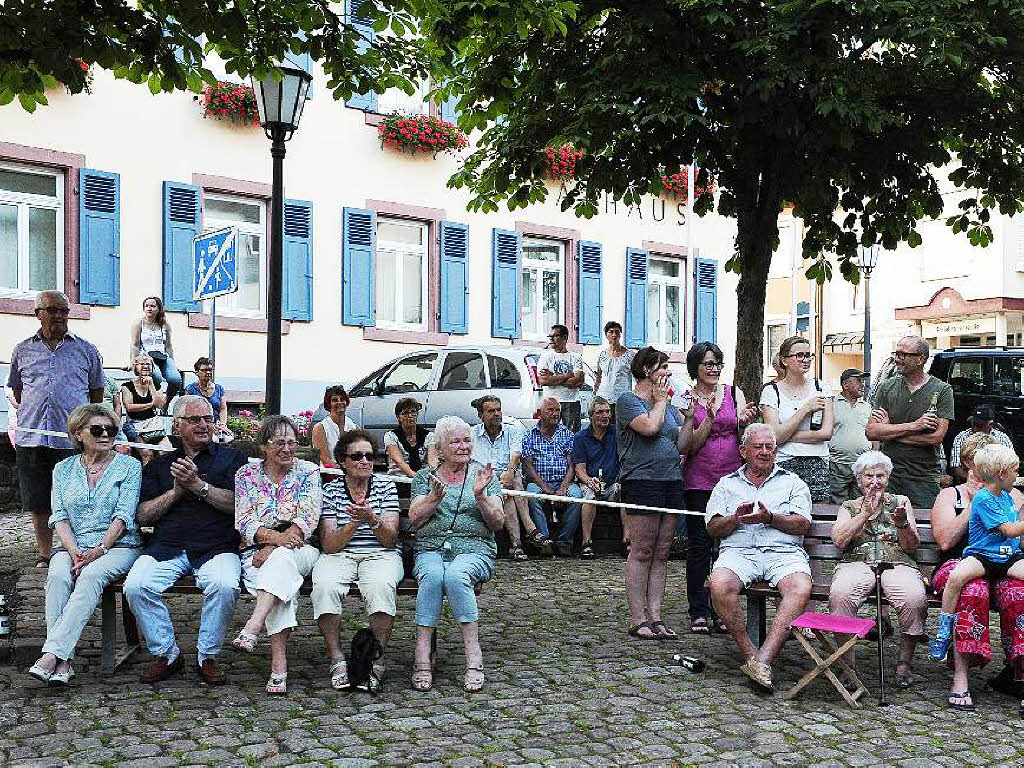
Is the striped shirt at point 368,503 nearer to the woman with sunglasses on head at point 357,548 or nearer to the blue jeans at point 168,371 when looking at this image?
the woman with sunglasses on head at point 357,548

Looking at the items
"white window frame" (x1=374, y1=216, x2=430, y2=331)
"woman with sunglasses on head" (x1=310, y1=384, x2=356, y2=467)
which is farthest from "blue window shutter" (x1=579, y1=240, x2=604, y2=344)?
"woman with sunglasses on head" (x1=310, y1=384, x2=356, y2=467)

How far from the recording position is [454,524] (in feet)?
24.3

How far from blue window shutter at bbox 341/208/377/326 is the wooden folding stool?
13244 mm

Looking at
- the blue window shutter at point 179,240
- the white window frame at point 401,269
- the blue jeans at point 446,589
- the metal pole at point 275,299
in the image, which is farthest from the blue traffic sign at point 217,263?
the white window frame at point 401,269

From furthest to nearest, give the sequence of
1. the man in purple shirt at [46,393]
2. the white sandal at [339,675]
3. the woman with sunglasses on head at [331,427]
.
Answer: the woman with sunglasses on head at [331,427] < the man in purple shirt at [46,393] < the white sandal at [339,675]

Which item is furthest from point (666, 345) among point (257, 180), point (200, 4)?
point (200, 4)

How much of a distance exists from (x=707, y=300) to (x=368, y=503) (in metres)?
18.1

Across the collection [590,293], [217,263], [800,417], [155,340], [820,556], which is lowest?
[820,556]

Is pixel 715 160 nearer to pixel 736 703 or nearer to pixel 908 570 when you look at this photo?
pixel 908 570

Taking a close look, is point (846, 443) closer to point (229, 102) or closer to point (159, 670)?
point (159, 670)

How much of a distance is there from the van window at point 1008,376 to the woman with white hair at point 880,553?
1389 centimetres

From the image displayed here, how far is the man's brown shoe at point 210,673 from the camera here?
6.86m

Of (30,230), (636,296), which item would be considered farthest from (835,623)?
(636,296)

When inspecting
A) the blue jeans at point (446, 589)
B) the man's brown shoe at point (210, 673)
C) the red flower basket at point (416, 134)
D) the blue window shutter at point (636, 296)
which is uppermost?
the red flower basket at point (416, 134)
